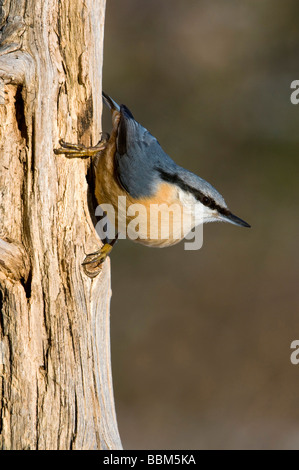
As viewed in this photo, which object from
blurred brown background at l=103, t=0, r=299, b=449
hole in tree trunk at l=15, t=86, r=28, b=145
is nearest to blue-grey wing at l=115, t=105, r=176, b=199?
hole in tree trunk at l=15, t=86, r=28, b=145

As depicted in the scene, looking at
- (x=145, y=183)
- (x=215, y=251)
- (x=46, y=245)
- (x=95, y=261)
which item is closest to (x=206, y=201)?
(x=145, y=183)

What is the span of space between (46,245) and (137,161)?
19.7 inches

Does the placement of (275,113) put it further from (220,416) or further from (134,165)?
(134,165)

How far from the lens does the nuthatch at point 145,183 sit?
196 cm

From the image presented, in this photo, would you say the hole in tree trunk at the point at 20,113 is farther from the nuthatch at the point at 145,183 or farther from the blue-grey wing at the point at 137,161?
the blue-grey wing at the point at 137,161

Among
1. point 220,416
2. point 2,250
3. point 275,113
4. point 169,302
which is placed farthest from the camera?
point 275,113

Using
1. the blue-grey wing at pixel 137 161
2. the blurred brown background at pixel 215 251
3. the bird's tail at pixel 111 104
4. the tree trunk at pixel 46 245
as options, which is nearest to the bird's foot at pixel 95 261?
the tree trunk at pixel 46 245

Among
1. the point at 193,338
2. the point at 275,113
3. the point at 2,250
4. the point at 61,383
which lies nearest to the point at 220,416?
the point at 193,338

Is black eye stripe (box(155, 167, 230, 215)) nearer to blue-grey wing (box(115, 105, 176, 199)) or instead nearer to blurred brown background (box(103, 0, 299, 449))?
blue-grey wing (box(115, 105, 176, 199))

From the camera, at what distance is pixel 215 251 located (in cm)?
483

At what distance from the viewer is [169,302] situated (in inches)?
185

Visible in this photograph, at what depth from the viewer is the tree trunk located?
1.68m

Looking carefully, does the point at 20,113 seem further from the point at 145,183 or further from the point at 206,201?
the point at 206,201
